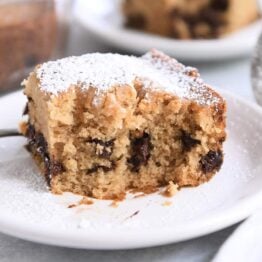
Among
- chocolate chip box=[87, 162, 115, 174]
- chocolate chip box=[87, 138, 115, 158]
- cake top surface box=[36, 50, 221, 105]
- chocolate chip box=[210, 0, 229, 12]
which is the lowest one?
chocolate chip box=[210, 0, 229, 12]

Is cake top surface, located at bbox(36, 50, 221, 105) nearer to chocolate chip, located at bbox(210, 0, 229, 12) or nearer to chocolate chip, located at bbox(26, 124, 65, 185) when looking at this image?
chocolate chip, located at bbox(26, 124, 65, 185)

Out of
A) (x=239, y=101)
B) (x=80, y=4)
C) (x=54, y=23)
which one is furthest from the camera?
(x=80, y=4)

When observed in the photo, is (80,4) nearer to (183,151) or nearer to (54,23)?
(54,23)

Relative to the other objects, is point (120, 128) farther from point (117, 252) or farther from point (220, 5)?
point (220, 5)

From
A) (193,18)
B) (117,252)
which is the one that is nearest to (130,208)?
(117,252)

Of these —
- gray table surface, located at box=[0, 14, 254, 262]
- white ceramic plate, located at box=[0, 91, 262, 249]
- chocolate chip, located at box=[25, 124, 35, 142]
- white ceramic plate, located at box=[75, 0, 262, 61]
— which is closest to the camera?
white ceramic plate, located at box=[0, 91, 262, 249]

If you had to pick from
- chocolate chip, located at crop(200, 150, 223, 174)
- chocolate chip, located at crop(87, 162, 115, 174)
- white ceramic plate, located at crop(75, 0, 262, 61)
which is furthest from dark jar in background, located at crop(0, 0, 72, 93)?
chocolate chip, located at crop(200, 150, 223, 174)

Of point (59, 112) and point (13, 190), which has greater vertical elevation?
point (59, 112)

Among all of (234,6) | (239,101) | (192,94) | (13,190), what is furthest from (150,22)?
(13,190)
